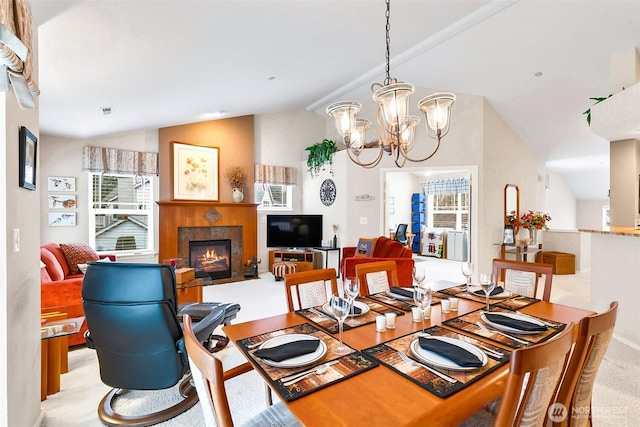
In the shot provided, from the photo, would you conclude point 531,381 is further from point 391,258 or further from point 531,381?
point 391,258

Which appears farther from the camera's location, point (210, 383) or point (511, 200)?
point (511, 200)

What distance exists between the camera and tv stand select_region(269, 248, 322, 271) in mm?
5855

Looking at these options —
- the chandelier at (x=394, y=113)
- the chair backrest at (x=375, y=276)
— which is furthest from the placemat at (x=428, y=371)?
the chandelier at (x=394, y=113)

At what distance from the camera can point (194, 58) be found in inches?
114

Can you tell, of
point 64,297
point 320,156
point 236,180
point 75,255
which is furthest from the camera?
point 320,156

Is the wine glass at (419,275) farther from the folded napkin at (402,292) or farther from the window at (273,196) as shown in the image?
the window at (273,196)

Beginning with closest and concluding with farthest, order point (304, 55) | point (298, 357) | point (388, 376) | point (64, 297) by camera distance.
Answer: point (388, 376)
point (298, 357)
point (64, 297)
point (304, 55)

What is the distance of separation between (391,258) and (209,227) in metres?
3.30

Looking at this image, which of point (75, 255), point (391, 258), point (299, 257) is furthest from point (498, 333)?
point (299, 257)

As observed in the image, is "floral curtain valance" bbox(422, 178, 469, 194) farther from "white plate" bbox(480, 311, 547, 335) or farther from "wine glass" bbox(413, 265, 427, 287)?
"white plate" bbox(480, 311, 547, 335)

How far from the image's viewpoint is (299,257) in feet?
20.1

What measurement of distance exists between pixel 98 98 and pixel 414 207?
8069mm

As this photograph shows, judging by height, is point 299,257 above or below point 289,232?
below

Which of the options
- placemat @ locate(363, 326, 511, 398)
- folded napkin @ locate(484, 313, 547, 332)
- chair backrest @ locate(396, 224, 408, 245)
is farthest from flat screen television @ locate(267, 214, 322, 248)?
placemat @ locate(363, 326, 511, 398)
